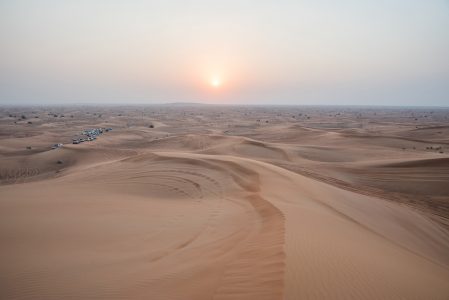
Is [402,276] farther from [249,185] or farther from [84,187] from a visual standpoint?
[84,187]

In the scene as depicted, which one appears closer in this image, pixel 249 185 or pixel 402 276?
pixel 402 276

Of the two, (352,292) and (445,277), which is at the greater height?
(352,292)

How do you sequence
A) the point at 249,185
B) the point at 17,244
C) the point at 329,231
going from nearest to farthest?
1. the point at 17,244
2. the point at 329,231
3. the point at 249,185

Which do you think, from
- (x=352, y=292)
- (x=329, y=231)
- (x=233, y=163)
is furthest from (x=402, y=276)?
(x=233, y=163)

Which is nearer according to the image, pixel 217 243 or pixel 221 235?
pixel 217 243

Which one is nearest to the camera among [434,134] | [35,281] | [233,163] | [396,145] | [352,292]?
[352,292]

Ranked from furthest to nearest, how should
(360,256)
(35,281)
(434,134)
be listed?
(434,134)
(360,256)
(35,281)

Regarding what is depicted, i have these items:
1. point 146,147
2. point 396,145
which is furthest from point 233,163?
point 396,145

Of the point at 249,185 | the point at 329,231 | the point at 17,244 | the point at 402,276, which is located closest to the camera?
the point at 402,276

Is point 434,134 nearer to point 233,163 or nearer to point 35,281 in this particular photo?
point 233,163
